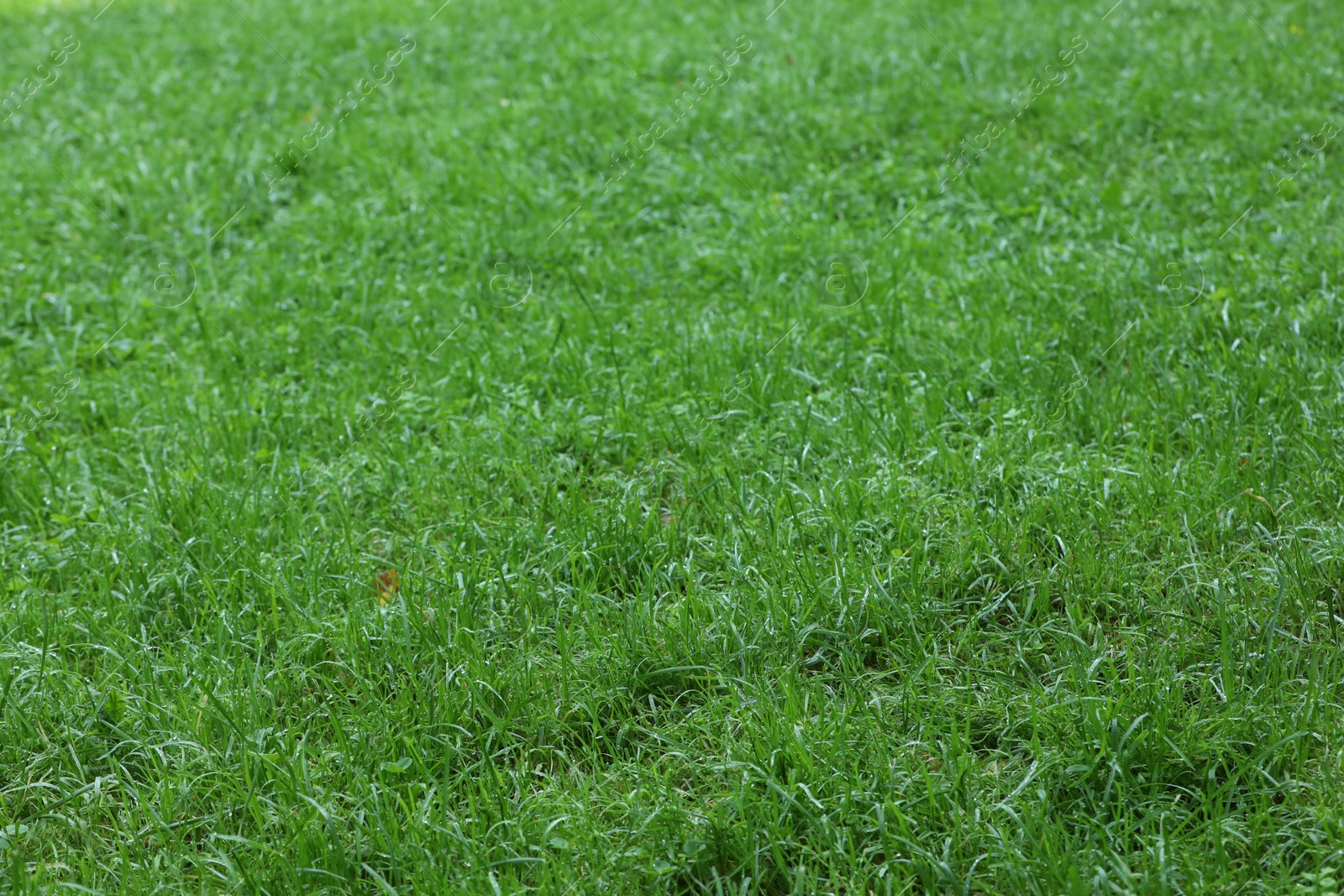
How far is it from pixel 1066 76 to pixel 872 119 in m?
1.25

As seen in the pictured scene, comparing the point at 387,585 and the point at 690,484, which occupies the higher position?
the point at 387,585

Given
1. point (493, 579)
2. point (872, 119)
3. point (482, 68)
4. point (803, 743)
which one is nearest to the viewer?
point (803, 743)

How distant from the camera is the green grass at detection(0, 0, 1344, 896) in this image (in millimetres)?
2344

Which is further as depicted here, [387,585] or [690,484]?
[690,484]

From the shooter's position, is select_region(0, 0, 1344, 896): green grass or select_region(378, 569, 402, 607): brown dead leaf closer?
select_region(0, 0, 1344, 896): green grass

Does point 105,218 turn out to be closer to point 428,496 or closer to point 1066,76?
point 428,496

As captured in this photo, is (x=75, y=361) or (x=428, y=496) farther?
(x=75, y=361)

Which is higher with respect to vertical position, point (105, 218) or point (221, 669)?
point (105, 218)

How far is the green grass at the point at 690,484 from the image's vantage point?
2.34m

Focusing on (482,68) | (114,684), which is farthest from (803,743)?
(482,68)

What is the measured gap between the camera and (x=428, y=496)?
138 inches

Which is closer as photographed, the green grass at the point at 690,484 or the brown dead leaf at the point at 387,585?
the green grass at the point at 690,484

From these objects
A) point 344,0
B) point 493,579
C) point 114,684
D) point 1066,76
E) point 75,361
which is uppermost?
point 344,0

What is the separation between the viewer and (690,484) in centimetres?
343
